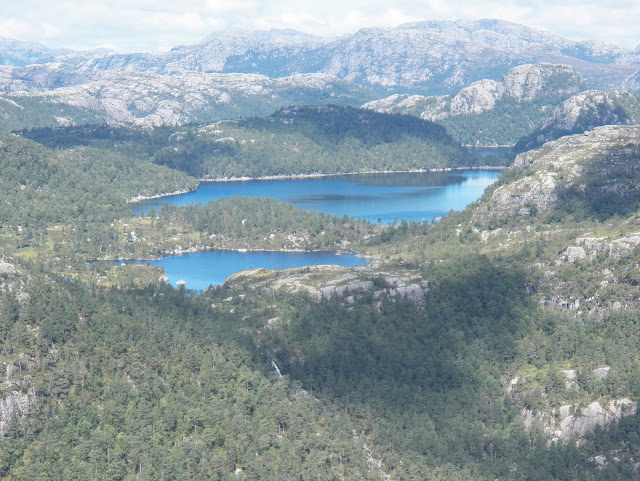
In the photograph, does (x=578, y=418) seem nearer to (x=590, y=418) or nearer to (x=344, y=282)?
(x=590, y=418)

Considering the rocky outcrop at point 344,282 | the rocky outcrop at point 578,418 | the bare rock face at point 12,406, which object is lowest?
the rocky outcrop at point 578,418

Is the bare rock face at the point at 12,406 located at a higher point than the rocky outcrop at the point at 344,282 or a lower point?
lower

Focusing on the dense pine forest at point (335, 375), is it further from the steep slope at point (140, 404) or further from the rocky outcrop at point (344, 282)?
the rocky outcrop at point (344, 282)

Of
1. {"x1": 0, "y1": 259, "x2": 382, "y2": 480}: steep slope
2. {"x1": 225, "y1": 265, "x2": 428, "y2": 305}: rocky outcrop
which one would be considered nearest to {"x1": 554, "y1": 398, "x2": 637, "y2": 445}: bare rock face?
{"x1": 0, "y1": 259, "x2": 382, "y2": 480}: steep slope

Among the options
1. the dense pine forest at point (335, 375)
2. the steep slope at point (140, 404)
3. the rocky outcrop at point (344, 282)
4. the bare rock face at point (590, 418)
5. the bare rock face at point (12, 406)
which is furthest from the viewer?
the rocky outcrop at point (344, 282)

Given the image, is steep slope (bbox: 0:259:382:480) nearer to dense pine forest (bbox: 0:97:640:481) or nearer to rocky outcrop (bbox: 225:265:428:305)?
dense pine forest (bbox: 0:97:640:481)

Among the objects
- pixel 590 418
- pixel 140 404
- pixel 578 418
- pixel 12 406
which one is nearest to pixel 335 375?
pixel 140 404

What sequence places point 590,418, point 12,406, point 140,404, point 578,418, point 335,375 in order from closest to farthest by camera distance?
1. point 12,406
2. point 140,404
3. point 590,418
4. point 578,418
5. point 335,375

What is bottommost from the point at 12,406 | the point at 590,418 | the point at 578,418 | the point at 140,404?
the point at 578,418

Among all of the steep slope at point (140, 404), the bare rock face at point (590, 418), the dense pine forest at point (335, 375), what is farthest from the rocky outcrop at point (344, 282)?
the bare rock face at point (590, 418)

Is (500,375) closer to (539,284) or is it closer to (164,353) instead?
(539,284)

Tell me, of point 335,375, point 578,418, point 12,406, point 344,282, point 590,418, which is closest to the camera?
point 12,406
